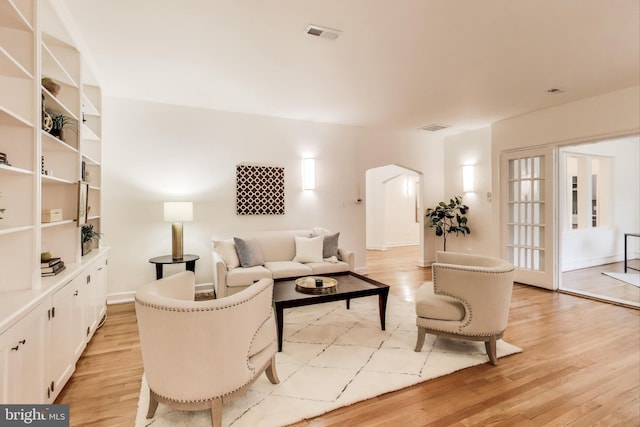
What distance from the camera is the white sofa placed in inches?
154

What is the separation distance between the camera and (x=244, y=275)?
390 cm

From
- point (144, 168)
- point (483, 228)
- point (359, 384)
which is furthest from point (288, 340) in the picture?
point (483, 228)

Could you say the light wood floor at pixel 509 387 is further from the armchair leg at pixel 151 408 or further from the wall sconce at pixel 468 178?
the wall sconce at pixel 468 178

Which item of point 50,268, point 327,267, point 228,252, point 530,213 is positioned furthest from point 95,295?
point 530,213

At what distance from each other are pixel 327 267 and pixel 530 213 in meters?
3.52

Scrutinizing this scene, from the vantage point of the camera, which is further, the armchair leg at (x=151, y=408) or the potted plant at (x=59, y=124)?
the potted plant at (x=59, y=124)

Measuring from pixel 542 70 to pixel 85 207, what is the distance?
190 inches

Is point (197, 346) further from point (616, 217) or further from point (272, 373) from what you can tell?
point (616, 217)

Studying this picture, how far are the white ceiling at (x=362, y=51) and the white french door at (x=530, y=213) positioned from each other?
37.5 inches

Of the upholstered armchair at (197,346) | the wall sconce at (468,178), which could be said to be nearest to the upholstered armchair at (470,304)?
the upholstered armchair at (197,346)

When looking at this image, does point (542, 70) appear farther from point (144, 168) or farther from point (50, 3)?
point (144, 168)

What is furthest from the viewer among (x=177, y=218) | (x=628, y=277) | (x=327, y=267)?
(x=628, y=277)

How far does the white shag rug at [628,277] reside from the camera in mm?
5118

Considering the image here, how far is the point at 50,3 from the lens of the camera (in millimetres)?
2258
